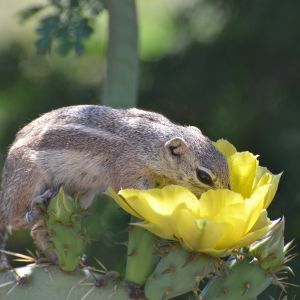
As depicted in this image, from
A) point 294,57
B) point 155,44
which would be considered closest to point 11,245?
point 155,44

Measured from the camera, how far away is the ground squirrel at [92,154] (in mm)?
3406

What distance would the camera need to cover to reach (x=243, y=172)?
109 inches

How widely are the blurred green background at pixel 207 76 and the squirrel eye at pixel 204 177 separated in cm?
150

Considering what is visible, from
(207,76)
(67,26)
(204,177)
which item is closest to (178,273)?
(204,177)

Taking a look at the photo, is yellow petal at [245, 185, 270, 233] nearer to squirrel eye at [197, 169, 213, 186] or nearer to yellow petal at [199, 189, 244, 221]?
yellow petal at [199, 189, 244, 221]

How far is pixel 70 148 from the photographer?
346 cm

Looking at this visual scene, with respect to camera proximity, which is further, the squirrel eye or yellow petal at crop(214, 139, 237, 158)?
the squirrel eye

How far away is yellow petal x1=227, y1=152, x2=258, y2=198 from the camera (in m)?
2.72

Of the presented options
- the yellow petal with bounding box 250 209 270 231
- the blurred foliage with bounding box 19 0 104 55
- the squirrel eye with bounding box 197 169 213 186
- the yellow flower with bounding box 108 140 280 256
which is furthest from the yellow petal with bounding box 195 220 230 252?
the blurred foliage with bounding box 19 0 104 55

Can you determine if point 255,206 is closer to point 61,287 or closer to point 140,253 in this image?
point 140,253

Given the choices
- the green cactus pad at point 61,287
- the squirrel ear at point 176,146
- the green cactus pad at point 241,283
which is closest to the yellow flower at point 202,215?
the green cactus pad at point 241,283

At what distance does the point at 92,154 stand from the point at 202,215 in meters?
1.17

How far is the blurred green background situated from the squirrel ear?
1.41 meters

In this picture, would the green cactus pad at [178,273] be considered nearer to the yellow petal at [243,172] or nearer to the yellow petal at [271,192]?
the yellow petal at [271,192]
